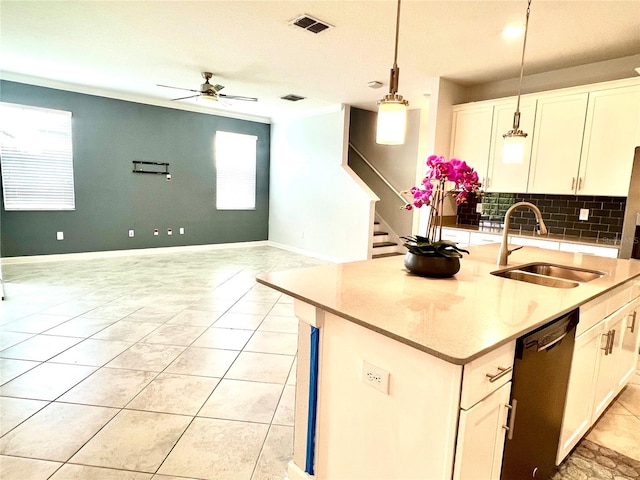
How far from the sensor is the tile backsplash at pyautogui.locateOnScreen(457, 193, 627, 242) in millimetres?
3762

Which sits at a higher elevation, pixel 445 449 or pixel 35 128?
pixel 35 128

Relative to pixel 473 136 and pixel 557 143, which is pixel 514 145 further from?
pixel 473 136

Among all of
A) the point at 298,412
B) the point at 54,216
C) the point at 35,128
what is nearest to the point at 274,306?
the point at 298,412

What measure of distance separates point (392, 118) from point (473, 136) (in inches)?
130

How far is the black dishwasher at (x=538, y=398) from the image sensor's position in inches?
49.3

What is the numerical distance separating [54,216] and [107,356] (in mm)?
4119

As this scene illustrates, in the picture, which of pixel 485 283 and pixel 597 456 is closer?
pixel 485 283

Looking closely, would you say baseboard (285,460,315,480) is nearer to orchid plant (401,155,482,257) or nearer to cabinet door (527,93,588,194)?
orchid plant (401,155,482,257)

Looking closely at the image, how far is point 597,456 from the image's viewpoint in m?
1.90

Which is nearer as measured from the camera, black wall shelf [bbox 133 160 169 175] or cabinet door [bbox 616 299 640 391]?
cabinet door [bbox 616 299 640 391]

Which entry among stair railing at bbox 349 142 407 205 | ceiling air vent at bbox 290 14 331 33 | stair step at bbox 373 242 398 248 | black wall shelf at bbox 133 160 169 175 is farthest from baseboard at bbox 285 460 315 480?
black wall shelf at bbox 133 160 169 175

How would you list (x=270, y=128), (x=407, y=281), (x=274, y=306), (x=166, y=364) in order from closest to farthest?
(x=407, y=281) → (x=166, y=364) → (x=274, y=306) → (x=270, y=128)

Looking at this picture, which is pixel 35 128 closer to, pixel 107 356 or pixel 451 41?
pixel 107 356

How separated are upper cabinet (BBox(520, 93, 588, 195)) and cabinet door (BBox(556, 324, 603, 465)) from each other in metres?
2.50
